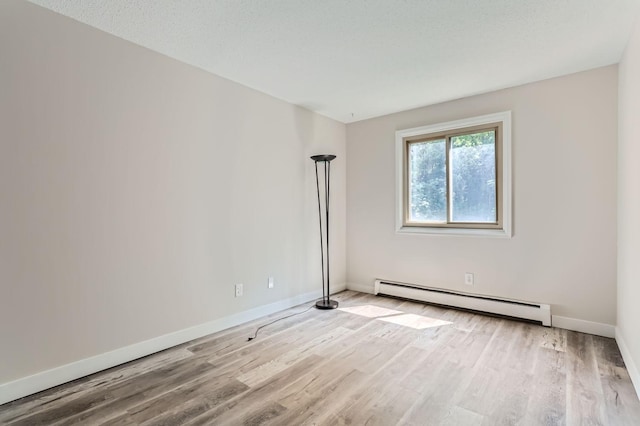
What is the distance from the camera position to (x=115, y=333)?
7.48ft

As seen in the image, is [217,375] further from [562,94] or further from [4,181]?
[562,94]

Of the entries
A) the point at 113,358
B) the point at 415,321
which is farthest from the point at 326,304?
the point at 113,358

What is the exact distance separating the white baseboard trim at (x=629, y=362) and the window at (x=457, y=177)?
3.75 ft

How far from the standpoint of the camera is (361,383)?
2.05 metres

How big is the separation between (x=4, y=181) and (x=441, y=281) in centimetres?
381

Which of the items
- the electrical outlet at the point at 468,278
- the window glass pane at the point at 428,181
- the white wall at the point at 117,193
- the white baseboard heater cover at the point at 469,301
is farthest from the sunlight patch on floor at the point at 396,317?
the window glass pane at the point at 428,181

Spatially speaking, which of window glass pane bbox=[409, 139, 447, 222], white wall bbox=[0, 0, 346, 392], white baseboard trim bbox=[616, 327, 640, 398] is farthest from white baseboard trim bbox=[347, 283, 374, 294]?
white baseboard trim bbox=[616, 327, 640, 398]

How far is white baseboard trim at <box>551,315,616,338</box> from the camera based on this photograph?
273 cm

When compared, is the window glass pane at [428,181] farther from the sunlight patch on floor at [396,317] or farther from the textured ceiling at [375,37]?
the sunlight patch on floor at [396,317]

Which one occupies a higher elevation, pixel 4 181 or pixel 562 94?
pixel 562 94

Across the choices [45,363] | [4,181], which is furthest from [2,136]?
[45,363]

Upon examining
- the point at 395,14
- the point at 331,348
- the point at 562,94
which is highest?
the point at 395,14

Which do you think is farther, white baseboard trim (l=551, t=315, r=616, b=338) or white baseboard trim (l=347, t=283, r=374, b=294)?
white baseboard trim (l=347, t=283, r=374, b=294)

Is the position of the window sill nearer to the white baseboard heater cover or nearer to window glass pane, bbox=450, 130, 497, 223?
window glass pane, bbox=450, 130, 497, 223
